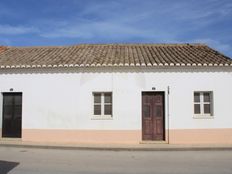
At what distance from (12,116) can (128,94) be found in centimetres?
604

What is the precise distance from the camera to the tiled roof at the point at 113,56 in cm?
1944

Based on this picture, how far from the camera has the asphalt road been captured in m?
11.6

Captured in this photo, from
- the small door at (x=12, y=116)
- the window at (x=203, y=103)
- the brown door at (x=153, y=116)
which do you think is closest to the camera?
the brown door at (x=153, y=116)

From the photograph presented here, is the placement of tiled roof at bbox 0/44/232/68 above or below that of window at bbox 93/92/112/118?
above

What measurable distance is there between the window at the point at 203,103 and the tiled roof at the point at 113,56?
62.6 inches

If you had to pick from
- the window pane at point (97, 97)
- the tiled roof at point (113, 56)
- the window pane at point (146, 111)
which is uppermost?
the tiled roof at point (113, 56)

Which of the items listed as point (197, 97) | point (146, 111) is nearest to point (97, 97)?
point (146, 111)

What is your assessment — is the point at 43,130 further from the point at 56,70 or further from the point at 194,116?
the point at 194,116

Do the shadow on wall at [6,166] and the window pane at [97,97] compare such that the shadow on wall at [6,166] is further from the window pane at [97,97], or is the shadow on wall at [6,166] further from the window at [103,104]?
the window pane at [97,97]

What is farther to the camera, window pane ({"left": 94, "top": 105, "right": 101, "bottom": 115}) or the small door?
the small door

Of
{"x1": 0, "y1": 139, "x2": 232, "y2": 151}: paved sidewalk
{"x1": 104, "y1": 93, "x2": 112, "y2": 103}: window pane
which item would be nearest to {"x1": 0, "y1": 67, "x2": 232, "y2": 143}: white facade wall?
{"x1": 104, "y1": 93, "x2": 112, "y2": 103}: window pane

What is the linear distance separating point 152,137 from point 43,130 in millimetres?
5304

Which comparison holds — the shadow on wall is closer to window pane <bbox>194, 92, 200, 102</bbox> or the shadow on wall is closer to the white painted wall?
the white painted wall

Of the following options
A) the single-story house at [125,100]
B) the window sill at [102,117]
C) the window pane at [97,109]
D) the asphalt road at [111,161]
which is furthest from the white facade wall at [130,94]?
the asphalt road at [111,161]
